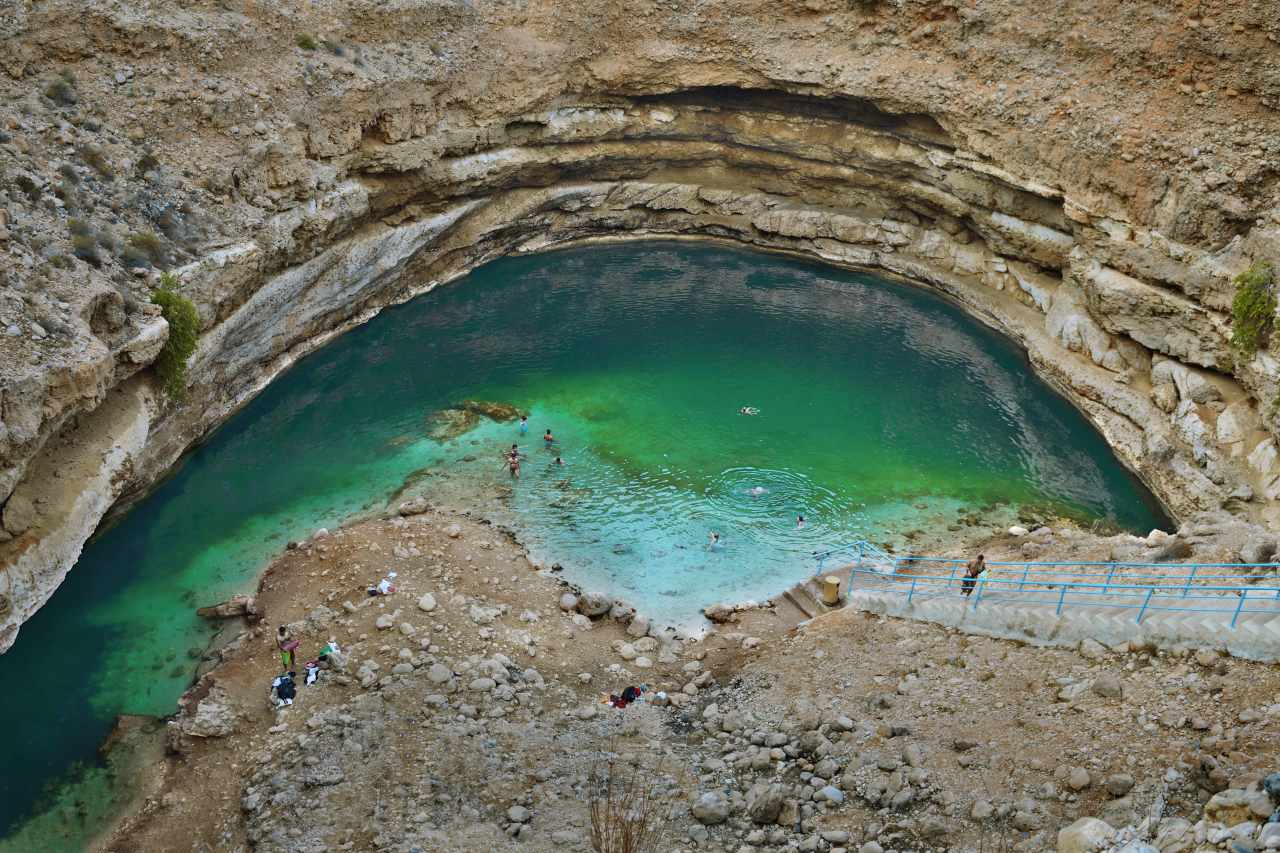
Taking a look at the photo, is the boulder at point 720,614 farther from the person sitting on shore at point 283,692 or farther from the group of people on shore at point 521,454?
the person sitting on shore at point 283,692

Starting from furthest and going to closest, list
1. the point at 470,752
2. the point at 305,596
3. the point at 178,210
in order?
the point at 178,210
the point at 305,596
the point at 470,752

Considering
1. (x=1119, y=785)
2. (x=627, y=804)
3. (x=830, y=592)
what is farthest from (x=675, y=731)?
(x=1119, y=785)

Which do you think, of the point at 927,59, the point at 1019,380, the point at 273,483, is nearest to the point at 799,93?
the point at 927,59

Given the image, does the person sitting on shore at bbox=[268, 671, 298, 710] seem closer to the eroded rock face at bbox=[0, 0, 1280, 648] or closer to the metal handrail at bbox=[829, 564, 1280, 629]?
the eroded rock face at bbox=[0, 0, 1280, 648]

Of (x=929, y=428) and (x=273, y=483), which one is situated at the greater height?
(x=929, y=428)

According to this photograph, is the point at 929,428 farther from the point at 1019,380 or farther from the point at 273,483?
the point at 273,483

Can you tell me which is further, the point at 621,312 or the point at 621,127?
the point at 621,127

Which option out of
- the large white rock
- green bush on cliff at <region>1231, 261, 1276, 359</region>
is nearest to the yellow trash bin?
the large white rock
